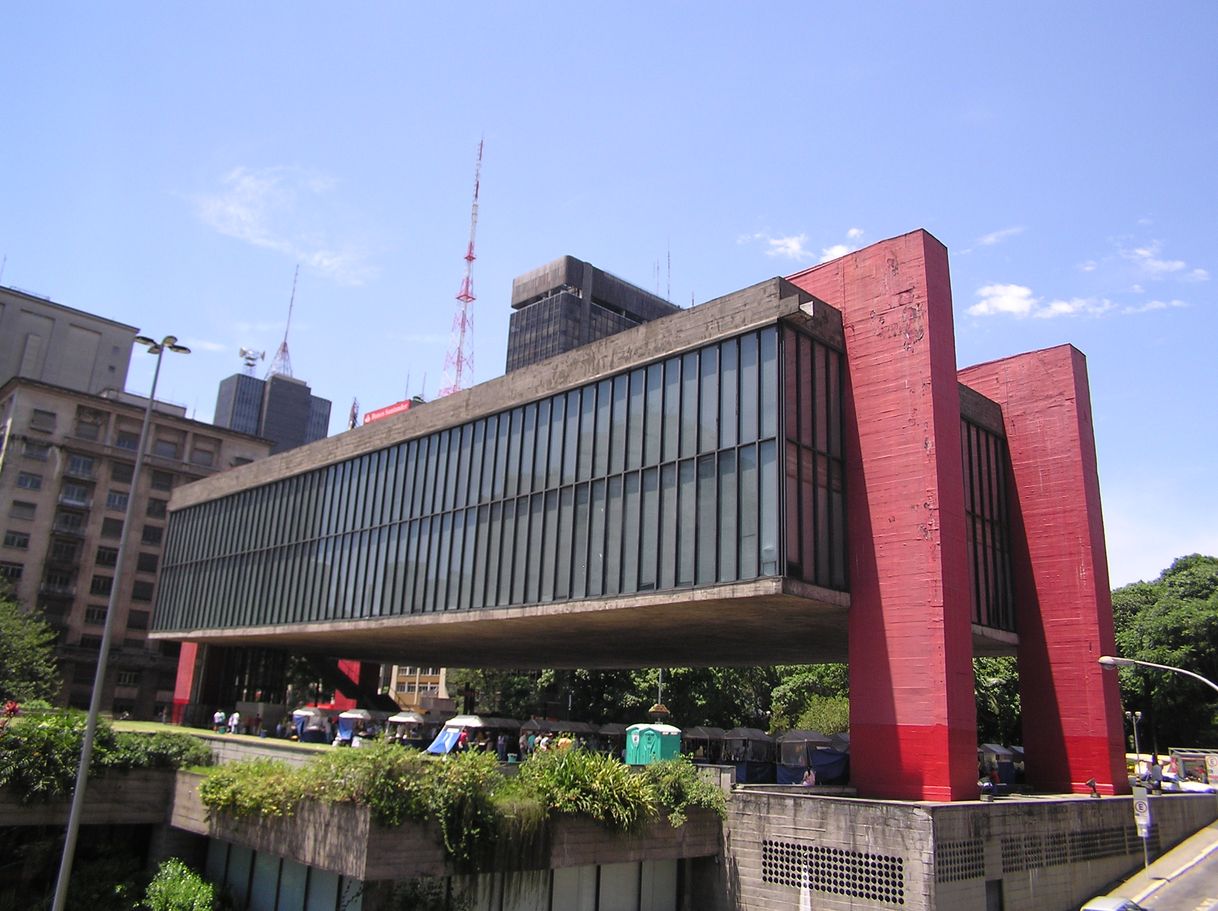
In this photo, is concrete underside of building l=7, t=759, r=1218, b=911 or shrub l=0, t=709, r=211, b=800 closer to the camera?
concrete underside of building l=7, t=759, r=1218, b=911

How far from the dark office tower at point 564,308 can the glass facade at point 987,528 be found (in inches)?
4672

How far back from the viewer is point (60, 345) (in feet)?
330

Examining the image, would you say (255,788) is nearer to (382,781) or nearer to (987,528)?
(382,781)

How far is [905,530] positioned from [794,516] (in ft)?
10.7

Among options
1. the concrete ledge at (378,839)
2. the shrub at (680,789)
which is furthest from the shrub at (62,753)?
the shrub at (680,789)

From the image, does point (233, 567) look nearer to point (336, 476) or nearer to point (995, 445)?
point (336, 476)

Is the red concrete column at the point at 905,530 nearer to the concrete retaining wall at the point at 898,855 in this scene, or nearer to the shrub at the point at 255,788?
the concrete retaining wall at the point at 898,855

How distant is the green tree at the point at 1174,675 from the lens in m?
58.3

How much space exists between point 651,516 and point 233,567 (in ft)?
106

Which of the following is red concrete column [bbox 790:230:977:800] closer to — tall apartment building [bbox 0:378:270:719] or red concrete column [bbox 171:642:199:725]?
red concrete column [bbox 171:642:199:725]

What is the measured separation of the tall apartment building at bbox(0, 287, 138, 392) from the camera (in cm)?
9750

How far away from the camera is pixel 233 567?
2132 inches

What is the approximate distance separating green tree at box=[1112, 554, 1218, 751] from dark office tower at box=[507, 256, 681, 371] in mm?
103447

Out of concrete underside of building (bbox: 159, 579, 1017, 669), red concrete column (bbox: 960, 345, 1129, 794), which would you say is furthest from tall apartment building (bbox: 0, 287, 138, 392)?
red concrete column (bbox: 960, 345, 1129, 794)
